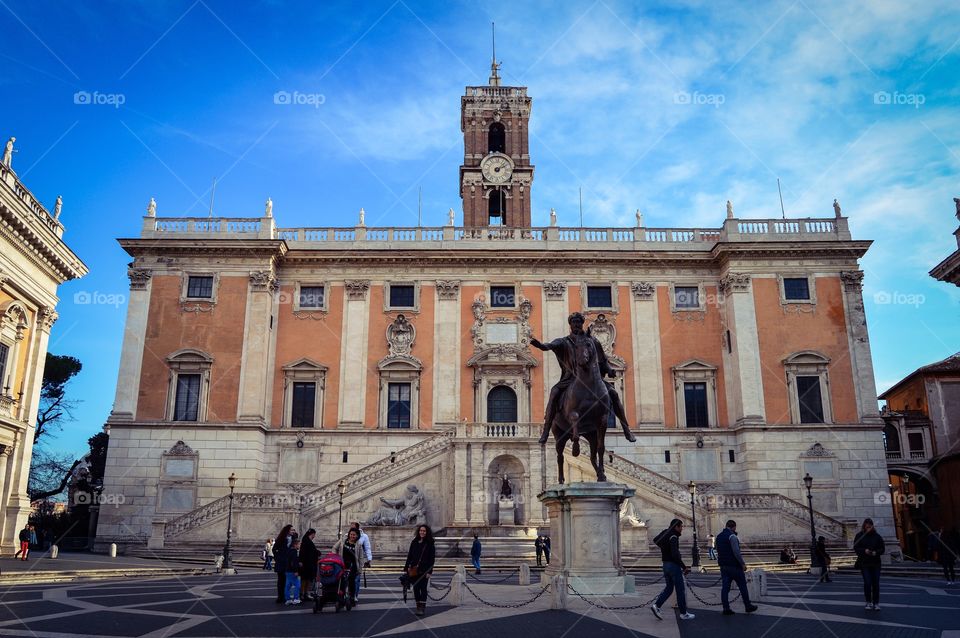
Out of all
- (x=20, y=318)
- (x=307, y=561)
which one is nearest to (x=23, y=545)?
(x=20, y=318)

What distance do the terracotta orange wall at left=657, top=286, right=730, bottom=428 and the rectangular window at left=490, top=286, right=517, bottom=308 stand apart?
7.19 meters

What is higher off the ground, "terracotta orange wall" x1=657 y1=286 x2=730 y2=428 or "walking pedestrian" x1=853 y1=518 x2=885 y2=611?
"terracotta orange wall" x1=657 y1=286 x2=730 y2=428

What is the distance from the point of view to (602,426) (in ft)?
44.7

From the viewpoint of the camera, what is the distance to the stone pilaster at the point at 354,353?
3616 cm

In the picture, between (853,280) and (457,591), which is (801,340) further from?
(457,591)

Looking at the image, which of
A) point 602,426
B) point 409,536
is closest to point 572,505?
point 602,426

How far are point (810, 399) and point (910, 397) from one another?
794 inches

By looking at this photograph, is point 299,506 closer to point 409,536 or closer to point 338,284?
point 409,536

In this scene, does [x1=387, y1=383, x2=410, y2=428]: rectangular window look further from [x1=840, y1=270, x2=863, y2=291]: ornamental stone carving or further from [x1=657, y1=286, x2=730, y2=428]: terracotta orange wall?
[x1=840, y1=270, x2=863, y2=291]: ornamental stone carving

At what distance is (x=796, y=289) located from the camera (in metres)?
37.2

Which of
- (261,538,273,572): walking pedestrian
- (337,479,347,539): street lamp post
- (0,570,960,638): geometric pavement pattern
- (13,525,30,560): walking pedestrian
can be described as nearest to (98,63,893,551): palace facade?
(337,479,347,539): street lamp post

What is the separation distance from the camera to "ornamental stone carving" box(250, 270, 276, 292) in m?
36.7

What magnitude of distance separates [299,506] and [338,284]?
1197 cm

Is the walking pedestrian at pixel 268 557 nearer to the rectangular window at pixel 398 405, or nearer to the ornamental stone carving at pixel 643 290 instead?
the rectangular window at pixel 398 405
